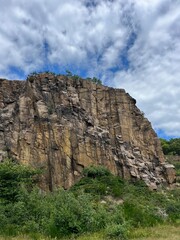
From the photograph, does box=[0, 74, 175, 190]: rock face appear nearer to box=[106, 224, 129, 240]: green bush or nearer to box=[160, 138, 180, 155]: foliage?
box=[160, 138, 180, 155]: foliage

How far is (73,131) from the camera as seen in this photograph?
48.8 meters

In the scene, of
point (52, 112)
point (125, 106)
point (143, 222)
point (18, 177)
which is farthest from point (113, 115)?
point (143, 222)

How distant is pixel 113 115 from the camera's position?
54.2 metres

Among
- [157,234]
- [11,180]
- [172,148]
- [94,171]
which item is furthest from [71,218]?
[172,148]

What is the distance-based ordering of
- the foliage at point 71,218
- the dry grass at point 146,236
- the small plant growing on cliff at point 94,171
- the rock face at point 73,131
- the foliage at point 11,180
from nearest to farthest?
the dry grass at point 146,236 → the foliage at point 71,218 → the foliage at point 11,180 → the small plant growing on cliff at point 94,171 → the rock face at point 73,131

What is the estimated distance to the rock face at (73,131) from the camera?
4659 centimetres

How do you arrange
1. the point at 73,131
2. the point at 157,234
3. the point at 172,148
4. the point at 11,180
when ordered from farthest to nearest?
the point at 172,148 → the point at 73,131 → the point at 11,180 → the point at 157,234

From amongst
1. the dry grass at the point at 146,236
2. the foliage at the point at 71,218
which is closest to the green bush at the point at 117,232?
the foliage at the point at 71,218

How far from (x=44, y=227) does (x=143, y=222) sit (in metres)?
4.48

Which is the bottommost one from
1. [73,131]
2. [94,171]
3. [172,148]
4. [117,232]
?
[117,232]

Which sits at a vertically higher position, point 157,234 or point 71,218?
point 71,218

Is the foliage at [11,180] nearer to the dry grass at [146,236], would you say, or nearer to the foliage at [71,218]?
the foliage at [71,218]

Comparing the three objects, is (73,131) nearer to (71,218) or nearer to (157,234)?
(71,218)

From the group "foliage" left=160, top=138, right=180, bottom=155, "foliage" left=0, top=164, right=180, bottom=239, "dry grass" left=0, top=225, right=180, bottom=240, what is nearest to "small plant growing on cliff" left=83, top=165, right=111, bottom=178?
"foliage" left=0, top=164, right=180, bottom=239
